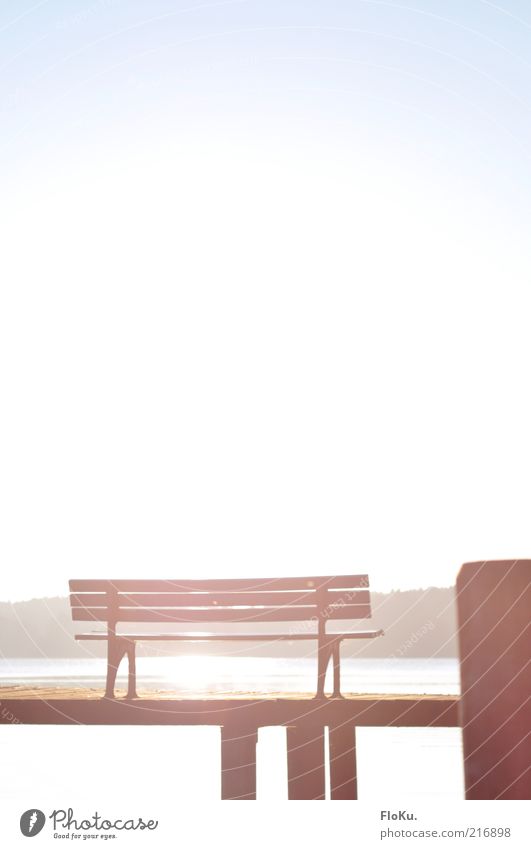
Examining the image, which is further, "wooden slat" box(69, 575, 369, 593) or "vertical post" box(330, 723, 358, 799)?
"wooden slat" box(69, 575, 369, 593)

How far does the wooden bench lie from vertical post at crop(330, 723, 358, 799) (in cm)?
81

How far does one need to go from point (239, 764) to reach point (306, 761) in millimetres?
642

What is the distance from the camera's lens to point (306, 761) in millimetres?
7562

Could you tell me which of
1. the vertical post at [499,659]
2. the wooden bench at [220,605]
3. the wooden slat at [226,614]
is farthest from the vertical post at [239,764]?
the vertical post at [499,659]

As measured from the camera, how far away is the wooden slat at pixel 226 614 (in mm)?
8516

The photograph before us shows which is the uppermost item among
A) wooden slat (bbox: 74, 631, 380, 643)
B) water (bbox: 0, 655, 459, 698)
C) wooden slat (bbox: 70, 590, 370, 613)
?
water (bbox: 0, 655, 459, 698)

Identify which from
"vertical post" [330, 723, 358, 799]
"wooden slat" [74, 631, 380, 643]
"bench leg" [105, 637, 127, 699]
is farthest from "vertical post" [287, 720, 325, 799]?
"bench leg" [105, 637, 127, 699]

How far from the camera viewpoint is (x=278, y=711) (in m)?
7.02

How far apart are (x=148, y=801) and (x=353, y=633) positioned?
380cm

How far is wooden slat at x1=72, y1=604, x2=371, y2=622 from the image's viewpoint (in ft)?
27.9

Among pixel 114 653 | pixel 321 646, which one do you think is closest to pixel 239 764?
pixel 321 646

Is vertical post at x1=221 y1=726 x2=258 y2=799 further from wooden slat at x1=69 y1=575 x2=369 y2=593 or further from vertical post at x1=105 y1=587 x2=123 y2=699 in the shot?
wooden slat at x1=69 y1=575 x2=369 y2=593

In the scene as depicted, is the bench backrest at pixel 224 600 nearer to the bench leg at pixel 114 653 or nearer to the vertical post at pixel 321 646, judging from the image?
the vertical post at pixel 321 646

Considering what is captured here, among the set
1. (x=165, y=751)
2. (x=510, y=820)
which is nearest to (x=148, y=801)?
(x=510, y=820)
